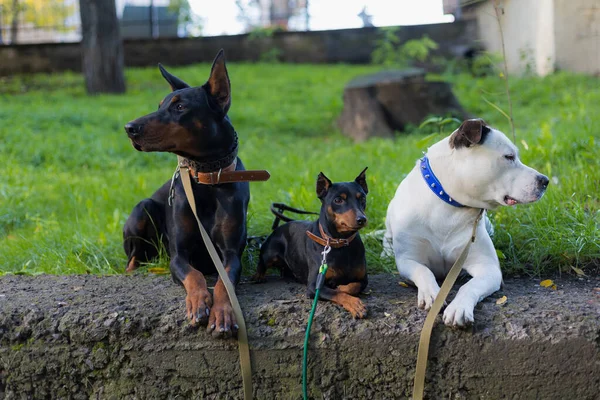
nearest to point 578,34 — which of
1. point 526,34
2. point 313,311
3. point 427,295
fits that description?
point 526,34

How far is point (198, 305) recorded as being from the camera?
3010 mm

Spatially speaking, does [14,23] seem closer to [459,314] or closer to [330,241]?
[330,241]

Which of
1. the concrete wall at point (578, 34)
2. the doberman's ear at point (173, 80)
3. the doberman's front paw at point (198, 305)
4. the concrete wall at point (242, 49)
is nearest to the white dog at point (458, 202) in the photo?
the doberman's front paw at point (198, 305)

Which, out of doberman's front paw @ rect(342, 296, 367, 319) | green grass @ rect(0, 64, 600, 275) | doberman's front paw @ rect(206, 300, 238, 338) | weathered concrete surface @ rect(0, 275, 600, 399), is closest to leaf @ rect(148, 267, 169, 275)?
green grass @ rect(0, 64, 600, 275)

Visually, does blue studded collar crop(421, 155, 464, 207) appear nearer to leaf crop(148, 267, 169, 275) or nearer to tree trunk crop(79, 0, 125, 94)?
leaf crop(148, 267, 169, 275)

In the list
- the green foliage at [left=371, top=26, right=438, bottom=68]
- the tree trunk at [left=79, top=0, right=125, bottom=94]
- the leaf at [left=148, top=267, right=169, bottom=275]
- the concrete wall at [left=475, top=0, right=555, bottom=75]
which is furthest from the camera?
the green foliage at [left=371, top=26, right=438, bottom=68]

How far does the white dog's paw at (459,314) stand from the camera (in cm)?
289

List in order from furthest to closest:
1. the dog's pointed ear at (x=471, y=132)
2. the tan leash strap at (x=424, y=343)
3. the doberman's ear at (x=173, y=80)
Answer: the doberman's ear at (x=173, y=80) → the dog's pointed ear at (x=471, y=132) → the tan leash strap at (x=424, y=343)

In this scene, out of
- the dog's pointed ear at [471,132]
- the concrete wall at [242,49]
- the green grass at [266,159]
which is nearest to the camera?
the dog's pointed ear at [471,132]

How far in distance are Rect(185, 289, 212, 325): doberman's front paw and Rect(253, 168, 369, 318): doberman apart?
487mm

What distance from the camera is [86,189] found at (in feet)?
22.7

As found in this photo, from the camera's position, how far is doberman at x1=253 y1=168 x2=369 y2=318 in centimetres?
294

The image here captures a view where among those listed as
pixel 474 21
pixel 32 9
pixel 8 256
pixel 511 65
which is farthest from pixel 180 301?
pixel 32 9

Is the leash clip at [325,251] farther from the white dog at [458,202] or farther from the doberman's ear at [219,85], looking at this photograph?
the doberman's ear at [219,85]
